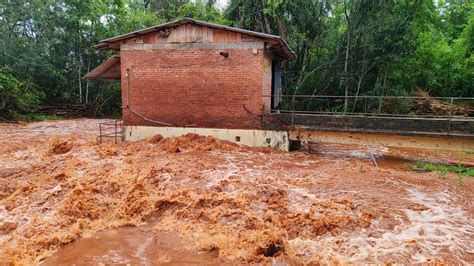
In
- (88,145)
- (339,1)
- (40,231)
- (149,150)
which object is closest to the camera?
(40,231)

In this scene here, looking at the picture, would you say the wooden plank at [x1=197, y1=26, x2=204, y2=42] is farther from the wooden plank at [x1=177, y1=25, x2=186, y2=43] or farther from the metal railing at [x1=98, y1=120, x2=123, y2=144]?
the metal railing at [x1=98, y1=120, x2=123, y2=144]

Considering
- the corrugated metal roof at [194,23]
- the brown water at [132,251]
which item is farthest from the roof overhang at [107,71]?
the brown water at [132,251]

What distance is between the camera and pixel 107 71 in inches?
575

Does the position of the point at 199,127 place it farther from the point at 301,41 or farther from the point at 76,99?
the point at 76,99

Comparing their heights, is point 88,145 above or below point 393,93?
below

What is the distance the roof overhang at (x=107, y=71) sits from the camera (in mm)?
13992

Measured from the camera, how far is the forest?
16812mm

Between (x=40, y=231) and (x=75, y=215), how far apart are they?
2.13ft

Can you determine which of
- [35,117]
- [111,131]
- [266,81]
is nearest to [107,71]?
[111,131]

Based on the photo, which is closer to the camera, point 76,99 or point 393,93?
point 393,93

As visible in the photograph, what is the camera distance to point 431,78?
1816 centimetres

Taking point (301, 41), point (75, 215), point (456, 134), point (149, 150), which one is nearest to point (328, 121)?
point (456, 134)

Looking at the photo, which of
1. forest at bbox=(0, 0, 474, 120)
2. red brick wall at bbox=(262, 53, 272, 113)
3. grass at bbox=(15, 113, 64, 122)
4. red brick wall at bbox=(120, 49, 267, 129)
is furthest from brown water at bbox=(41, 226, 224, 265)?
grass at bbox=(15, 113, 64, 122)

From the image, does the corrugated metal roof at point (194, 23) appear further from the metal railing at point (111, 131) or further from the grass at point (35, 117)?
the grass at point (35, 117)
